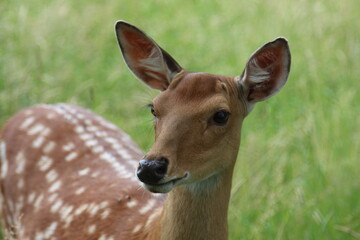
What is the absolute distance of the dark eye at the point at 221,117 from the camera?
396cm

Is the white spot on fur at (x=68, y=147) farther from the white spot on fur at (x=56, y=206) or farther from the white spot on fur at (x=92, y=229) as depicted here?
the white spot on fur at (x=92, y=229)

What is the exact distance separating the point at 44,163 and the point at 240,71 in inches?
103

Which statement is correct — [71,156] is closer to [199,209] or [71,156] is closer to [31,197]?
[31,197]

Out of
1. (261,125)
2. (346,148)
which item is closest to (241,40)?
(261,125)

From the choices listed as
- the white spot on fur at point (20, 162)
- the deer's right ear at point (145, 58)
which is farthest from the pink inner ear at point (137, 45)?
the white spot on fur at point (20, 162)

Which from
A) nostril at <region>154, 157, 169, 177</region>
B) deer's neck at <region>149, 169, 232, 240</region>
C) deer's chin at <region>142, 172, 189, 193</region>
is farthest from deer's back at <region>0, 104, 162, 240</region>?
nostril at <region>154, 157, 169, 177</region>

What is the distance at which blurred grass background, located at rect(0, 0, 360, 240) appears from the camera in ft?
18.8

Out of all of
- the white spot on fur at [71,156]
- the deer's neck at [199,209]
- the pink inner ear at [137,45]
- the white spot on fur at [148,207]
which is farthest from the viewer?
the white spot on fur at [71,156]

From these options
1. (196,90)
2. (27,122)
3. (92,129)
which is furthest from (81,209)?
(196,90)

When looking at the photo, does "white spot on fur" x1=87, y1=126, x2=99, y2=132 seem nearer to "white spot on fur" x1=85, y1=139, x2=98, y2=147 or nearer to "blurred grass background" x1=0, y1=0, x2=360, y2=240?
"white spot on fur" x1=85, y1=139, x2=98, y2=147

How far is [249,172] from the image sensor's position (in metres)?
6.03

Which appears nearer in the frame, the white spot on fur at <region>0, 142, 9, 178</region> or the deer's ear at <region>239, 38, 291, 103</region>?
the deer's ear at <region>239, 38, 291, 103</region>

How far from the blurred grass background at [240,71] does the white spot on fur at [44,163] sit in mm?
702

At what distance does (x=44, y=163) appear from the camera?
5.29 metres
